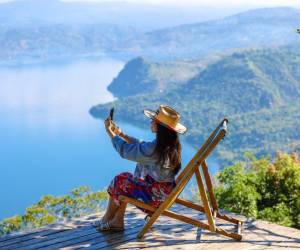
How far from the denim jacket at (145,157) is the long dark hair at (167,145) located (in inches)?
0.9

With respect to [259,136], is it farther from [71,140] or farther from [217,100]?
[71,140]

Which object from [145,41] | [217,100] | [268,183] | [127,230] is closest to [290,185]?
[268,183]

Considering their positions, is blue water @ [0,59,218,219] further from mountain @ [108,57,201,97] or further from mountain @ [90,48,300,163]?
mountain @ [90,48,300,163]

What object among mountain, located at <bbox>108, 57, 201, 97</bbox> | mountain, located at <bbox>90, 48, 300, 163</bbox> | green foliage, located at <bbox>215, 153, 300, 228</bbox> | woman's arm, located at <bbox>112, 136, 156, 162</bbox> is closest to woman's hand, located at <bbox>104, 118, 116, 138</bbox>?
woman's arm, located at <bbox>112, 136, 156, 162</bbox>

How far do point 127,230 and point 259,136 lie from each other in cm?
7388

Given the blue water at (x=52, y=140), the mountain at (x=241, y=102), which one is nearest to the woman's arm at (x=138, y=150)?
the blue water at (x=52, y=140)

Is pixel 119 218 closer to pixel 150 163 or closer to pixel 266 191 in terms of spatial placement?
pixel 150 163

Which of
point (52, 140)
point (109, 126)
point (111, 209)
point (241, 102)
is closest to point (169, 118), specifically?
point (109, 126)

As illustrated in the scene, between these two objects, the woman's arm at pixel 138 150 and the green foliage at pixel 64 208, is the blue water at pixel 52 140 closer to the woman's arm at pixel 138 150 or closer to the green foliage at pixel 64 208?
the green foliage at pixel 64 208

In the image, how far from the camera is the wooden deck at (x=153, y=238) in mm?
2957

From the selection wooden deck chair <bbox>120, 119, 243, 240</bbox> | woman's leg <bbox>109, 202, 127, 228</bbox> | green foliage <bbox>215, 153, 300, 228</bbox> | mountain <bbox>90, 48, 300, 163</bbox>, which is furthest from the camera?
mountain <bbox>90, 48, 300, 163</bbox>

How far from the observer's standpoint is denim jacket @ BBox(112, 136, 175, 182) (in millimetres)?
2797

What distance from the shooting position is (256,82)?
94.3m

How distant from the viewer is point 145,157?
281cm
